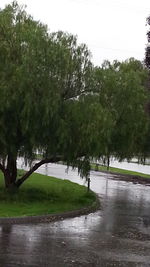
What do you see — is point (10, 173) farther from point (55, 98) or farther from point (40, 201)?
point (55, 98)

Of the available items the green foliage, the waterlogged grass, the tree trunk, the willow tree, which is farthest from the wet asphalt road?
the tree trunk

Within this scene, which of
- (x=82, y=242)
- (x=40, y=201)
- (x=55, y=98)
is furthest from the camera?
(x=40, y=201)

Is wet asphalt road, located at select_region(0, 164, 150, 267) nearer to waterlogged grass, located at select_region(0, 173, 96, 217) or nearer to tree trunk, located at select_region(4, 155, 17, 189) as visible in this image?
→ waterlogged grass, located at select_region(0, 173, 96, 217)

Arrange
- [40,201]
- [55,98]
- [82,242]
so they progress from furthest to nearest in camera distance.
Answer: [40,201], [55,98], [82,242]

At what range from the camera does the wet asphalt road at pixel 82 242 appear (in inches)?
422

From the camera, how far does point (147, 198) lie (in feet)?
87.5

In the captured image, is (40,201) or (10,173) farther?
(10,173)

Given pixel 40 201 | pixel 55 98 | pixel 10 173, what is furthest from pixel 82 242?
pixel 10 173

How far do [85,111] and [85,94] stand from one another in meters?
1.21

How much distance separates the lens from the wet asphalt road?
10.7 meters

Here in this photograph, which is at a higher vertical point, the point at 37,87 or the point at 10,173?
the point at 37,87

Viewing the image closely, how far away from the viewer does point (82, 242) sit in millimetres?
13047

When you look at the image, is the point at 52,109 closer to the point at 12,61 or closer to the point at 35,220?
the point at 12,61

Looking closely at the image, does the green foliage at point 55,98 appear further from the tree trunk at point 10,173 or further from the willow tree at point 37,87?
the tree trunk at point 10,173
